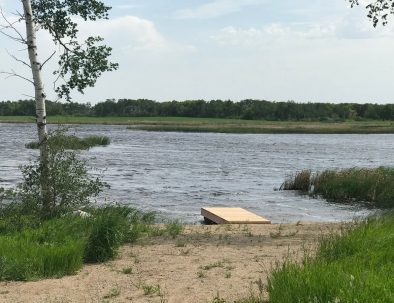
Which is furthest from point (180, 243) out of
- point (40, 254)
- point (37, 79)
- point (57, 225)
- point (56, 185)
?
point (37, 79)

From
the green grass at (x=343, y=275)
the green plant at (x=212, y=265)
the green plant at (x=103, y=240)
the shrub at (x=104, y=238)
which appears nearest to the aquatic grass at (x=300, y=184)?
the shrub at (x=104, y=238)

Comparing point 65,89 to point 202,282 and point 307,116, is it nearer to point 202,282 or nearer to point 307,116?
point 202,282

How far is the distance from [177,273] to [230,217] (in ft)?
24.3

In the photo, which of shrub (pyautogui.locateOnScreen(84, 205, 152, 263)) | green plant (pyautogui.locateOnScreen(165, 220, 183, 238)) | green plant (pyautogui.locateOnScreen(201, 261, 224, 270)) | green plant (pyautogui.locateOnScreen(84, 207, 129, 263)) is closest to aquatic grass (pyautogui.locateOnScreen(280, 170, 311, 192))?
green plant (pyautogui.locateOnScreen(165, 220, 183, 238))

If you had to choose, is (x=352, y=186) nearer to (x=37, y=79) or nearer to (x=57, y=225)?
(x=37, y=79)

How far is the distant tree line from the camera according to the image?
132750 mm

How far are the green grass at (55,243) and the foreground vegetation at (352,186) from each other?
15.3 m

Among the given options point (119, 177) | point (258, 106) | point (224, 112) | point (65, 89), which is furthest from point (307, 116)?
point (65, 89)

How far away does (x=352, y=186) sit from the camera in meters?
25.6

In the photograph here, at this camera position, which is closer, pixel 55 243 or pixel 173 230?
pixel 55 243

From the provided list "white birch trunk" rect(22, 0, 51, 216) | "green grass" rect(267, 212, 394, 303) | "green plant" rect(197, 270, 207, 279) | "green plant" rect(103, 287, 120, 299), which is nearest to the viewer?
"green grass" rect(267, 212, 394, 303)

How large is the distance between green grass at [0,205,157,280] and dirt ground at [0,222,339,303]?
0.76 feet

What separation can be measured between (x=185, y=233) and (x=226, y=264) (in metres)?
3.34

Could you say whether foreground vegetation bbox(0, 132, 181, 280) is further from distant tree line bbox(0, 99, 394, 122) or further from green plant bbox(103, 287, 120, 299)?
distant tree line bbox(0, 99, 394, 122)
